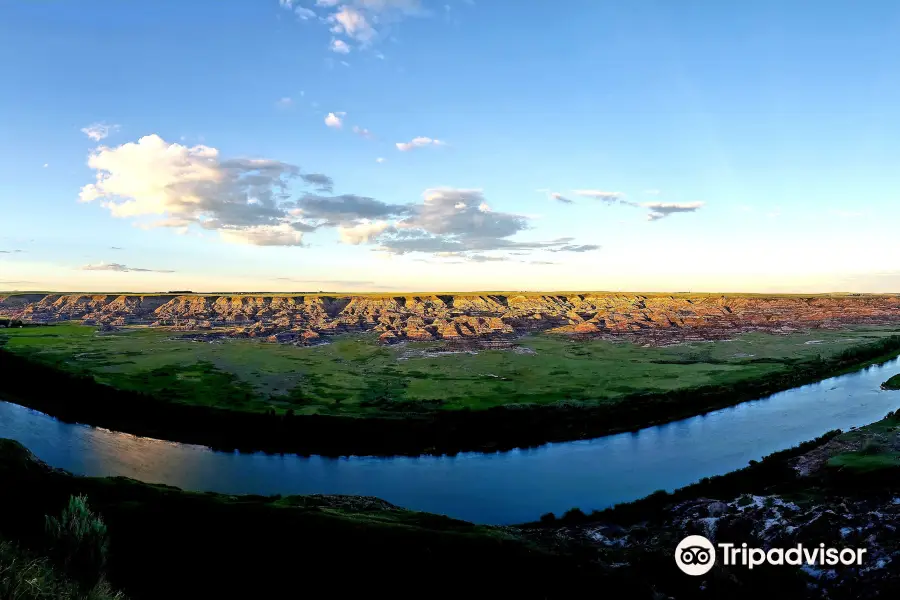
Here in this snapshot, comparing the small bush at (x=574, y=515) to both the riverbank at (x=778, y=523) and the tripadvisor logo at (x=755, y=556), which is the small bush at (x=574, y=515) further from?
the tripadvisor logo at (x=755, y=556)

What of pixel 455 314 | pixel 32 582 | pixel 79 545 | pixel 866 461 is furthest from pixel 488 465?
pixel 455 314

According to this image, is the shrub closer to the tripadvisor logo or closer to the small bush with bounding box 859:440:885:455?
the tripadvisor logo

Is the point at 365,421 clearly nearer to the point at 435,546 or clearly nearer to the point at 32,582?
the point at 435,546

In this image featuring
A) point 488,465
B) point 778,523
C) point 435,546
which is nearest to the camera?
point 435,546

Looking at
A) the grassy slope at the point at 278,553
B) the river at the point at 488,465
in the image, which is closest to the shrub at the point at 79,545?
the grassy slope at the point at 278,553

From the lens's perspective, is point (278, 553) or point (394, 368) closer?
point (278, 553)

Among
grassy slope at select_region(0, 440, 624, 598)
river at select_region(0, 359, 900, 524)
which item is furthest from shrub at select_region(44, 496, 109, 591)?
river at select_region(0, 359, 900, 524)
